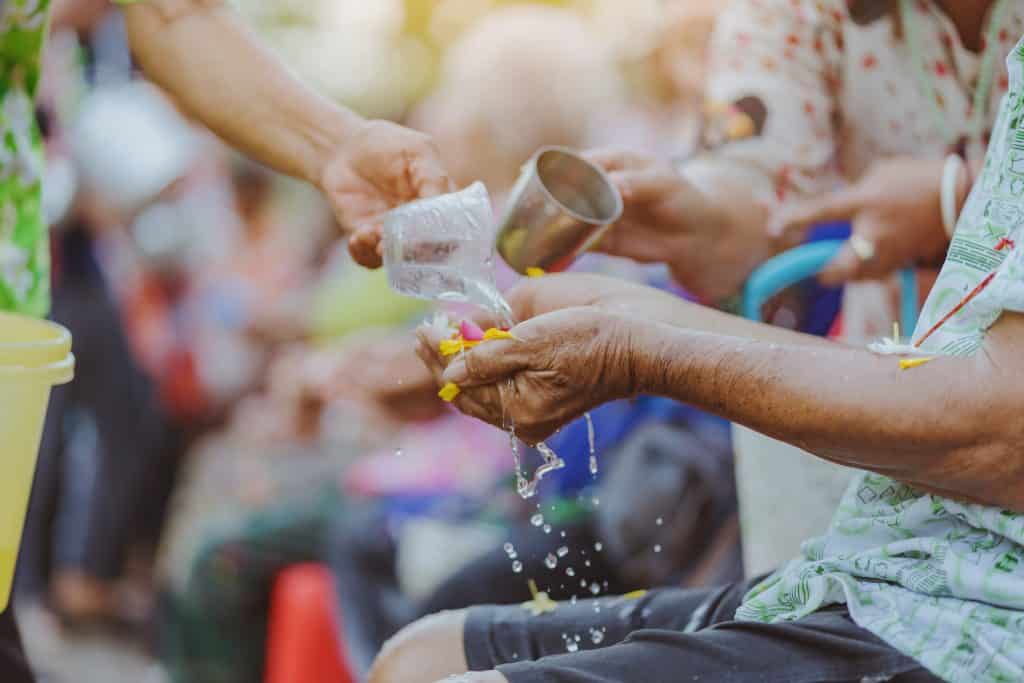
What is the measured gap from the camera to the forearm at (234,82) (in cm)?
208

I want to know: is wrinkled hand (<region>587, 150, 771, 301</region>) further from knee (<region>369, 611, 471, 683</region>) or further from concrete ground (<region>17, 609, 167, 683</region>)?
concrete ground (<region>17, 609, 167, 683</region>)

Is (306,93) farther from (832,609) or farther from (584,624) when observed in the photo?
(832,609)

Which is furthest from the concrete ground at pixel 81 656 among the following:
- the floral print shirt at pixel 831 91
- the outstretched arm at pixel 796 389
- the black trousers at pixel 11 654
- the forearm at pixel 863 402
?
the forearm at pixel 863 402

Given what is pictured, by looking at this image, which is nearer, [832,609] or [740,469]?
[832,609]

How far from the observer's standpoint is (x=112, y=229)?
4.80m

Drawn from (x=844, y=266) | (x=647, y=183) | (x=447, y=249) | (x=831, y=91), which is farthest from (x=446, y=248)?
(x=831, y=91)

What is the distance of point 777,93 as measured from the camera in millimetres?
2422

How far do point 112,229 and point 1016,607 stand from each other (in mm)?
4060

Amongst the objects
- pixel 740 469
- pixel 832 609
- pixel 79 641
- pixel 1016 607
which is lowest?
pixel 79 641

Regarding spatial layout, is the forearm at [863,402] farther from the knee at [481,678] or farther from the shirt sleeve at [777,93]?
the shirt sleeve at [777,93]

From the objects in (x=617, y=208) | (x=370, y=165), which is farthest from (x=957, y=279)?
(x=370, y=165)

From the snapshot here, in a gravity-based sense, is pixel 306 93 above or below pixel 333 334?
above

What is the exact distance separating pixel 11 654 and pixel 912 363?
1.25 meters

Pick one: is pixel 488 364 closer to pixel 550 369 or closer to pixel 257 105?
pixel 550 369
